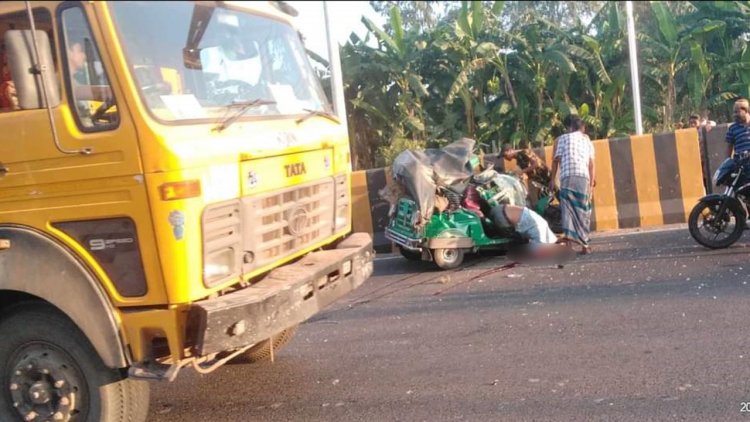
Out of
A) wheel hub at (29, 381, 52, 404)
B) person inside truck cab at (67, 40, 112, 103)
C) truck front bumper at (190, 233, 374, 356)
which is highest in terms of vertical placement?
person inside truck cab at (67, 40, 112, 103)

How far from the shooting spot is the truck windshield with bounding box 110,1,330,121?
3531 millimetres

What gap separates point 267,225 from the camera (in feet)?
13.2

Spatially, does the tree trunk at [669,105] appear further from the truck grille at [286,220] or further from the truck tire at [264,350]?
the truck grille at [286,220]

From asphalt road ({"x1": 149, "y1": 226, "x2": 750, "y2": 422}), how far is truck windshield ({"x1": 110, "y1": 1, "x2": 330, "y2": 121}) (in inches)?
72.8

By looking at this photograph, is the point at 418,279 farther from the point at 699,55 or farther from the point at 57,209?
the point at 699,55

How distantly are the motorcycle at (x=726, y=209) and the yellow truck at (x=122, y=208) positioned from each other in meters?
5.46

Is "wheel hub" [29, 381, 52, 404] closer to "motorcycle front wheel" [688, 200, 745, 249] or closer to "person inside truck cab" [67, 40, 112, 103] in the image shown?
"person inside truck cab" [67, 40, 112, 103]

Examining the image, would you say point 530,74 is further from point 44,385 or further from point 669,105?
point 44,385

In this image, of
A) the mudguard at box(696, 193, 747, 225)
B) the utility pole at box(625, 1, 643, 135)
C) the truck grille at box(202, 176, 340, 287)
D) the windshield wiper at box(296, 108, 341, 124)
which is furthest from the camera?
the utility pole at box(625, 1, 643, 135)

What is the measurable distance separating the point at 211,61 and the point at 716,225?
19.6 feet

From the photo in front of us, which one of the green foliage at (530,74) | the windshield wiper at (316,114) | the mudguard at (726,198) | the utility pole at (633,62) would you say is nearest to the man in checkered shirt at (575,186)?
the mudguard at (726,198)

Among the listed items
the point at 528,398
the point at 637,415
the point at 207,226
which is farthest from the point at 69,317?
the point at 637,415

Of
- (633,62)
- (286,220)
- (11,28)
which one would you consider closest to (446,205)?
(286,220)

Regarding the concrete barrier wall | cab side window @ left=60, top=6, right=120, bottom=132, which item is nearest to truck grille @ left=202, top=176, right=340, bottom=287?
cab side window @ left=60, top=6, right=120, bottom=132
